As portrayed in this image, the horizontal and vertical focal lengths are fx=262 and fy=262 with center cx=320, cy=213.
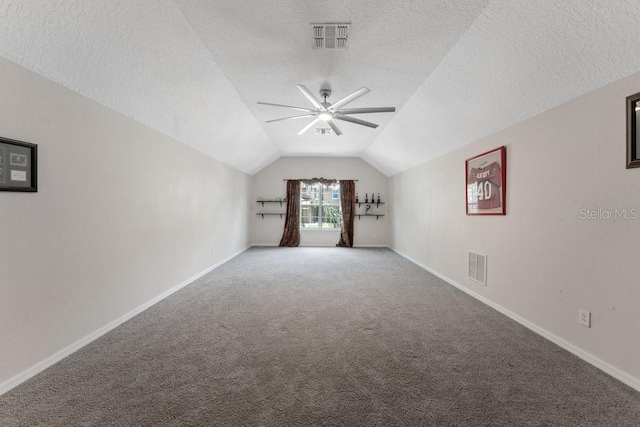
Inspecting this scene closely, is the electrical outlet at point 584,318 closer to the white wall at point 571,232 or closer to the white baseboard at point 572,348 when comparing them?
the white wall at point 571,232

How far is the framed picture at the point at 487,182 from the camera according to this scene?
3.09 meters

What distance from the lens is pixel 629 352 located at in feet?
5.98

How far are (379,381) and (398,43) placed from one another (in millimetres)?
2776

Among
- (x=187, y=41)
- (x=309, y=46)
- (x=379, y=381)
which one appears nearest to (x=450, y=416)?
(x=379, y=381)

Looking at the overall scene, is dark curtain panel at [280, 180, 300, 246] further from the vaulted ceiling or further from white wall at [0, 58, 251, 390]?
the vaulted ceiling

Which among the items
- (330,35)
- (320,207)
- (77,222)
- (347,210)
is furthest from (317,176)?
(77,222)

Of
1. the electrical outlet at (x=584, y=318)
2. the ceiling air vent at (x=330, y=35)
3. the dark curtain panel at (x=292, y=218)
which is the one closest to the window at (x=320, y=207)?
the dark curtain panel at (x=292, y=218)

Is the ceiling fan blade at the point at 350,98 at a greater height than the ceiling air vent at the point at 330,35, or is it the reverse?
the ceiling air vent at the point at 330,35

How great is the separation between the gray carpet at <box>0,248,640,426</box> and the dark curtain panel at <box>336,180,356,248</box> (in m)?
4.78

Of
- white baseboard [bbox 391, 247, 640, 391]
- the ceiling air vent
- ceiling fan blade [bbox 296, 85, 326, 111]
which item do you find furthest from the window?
the ceiling air vent

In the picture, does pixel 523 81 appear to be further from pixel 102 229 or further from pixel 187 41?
pixel 102 229

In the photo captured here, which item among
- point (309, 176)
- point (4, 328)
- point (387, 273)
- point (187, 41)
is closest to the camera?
point (4, 328)

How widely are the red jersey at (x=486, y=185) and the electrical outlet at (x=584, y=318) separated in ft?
4.38

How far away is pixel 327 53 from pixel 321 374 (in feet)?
9.19
